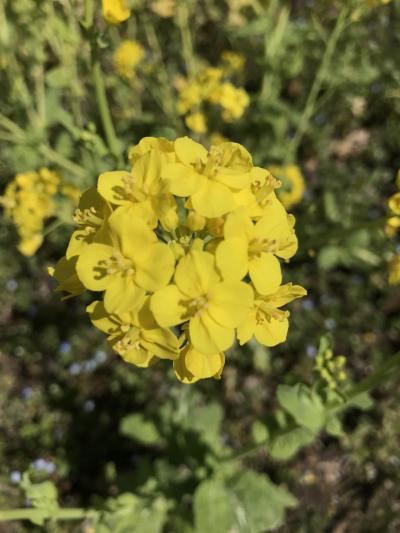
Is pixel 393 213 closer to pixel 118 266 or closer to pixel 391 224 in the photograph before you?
pixel 391 224

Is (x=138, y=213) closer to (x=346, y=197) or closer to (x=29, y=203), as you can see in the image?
(x=29, y=203)

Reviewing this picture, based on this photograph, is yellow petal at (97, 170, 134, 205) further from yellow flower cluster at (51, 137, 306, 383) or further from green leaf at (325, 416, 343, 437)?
green leaf at (325, 416, 343, 437)

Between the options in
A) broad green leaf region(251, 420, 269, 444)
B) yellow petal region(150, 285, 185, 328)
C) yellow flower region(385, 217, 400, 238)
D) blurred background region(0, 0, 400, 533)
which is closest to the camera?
yellow petal region(150, 285, 185, 328)

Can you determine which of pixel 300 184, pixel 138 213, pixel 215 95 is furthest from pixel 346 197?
pixel 138 213

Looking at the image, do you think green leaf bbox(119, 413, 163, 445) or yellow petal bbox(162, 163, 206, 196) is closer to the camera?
yellow petal bbox(162, 163, 206, 196)

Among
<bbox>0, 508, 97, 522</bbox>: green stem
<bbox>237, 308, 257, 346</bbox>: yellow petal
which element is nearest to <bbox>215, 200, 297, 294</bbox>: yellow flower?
<bbox>237, 308, 257, 346</bbox>: yellow petal

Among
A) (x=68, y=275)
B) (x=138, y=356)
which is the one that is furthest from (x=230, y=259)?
(x=68, y=275)

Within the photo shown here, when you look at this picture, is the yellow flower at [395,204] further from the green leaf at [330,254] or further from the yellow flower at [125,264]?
the green leaf at [330,254]

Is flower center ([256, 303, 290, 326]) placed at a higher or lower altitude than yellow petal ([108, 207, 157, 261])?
lower
